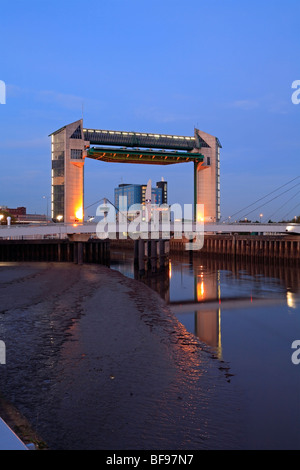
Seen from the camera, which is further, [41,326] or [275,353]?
A: [41,326]

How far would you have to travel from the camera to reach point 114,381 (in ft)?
27.8

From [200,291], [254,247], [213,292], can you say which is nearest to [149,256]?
[200,291]

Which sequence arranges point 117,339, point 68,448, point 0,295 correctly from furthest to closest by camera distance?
point 0,295, point 117,339, point 68,448

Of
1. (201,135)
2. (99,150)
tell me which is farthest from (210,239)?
(99,150)

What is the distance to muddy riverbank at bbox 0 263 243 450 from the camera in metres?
6.42

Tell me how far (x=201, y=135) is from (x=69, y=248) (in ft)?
73.3

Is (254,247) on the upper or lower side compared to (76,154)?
lower

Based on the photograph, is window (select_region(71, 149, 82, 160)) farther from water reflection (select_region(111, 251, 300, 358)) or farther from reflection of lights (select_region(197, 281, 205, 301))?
reflection of lights (select_region(197, 281, 205, 301))

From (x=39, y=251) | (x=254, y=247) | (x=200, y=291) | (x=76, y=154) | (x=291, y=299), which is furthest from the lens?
(x=254, y=247)

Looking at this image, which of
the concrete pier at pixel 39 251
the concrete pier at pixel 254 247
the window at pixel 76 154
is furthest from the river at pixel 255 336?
the window at pixel 76 154

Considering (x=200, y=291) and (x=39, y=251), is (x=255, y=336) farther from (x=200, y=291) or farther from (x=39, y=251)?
(x=39, y=251)

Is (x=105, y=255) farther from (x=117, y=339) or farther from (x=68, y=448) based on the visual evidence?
(x=68, y=448)

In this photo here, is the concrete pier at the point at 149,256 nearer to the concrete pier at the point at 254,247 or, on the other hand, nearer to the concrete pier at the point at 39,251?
the concrete pier at the point at 39,251

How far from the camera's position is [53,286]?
21.0m
